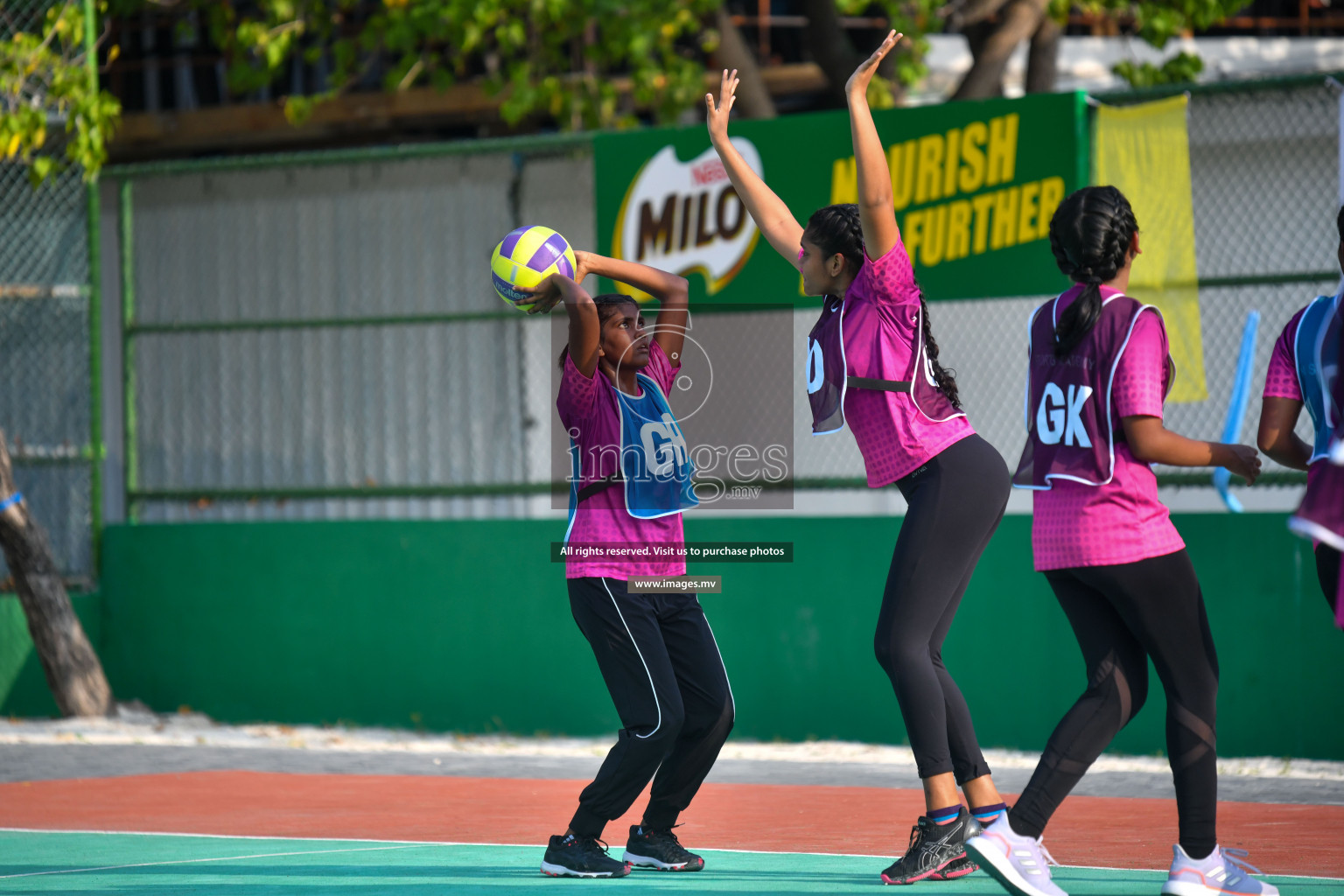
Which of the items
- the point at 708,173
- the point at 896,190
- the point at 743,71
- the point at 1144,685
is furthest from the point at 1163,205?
the point at 743,71

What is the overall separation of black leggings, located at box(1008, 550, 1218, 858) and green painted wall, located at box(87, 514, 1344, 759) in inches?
162

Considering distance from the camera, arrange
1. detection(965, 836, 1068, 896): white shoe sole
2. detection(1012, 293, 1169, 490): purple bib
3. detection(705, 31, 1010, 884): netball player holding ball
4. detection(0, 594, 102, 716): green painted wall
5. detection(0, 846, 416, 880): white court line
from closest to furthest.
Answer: detection(965, 836, 1068, 896): white shoe sole
detection(1012, 293, 1169, 490): purple bib
detection(705, 31, 1010, 884): netball player holding ball
detection(0, 846, 416, 880): white court line
detection(0, 594, 102, 716): green painted wall

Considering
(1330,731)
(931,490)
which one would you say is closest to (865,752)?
(1330,731)

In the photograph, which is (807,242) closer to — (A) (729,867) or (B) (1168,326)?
(A) (729,867)

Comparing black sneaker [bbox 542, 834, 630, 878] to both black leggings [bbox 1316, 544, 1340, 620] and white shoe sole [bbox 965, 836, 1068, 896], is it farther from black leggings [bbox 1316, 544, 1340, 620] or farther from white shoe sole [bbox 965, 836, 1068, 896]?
black leggings [bbox 1316, 544, 1340, 620]

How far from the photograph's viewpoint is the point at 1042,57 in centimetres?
1534

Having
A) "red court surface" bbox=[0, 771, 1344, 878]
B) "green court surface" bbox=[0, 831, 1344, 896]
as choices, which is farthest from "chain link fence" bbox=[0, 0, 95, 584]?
"green court surface" bbox=[0, 831, 1344, 896]

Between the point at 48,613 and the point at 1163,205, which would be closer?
the point at 1163,205

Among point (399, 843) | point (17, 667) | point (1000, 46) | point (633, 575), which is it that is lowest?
point (17, 667)

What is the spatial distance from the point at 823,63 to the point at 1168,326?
6835 millimetres

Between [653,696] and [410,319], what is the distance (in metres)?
5.80

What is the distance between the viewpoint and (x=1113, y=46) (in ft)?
57.5

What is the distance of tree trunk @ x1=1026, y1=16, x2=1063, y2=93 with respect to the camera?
15.3 m

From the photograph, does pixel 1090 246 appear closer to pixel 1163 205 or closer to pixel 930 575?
pixel 930 575
